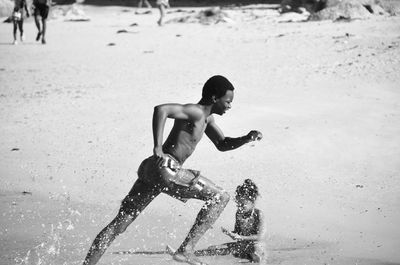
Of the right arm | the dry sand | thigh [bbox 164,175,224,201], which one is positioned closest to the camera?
the right arm

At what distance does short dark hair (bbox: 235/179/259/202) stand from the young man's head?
0.91 m

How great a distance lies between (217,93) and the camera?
4273mm

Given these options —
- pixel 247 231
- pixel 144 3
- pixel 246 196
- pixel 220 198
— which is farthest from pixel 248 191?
pixel 144 3

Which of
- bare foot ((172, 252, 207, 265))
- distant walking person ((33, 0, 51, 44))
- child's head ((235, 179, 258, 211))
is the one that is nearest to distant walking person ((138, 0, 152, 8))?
distant walking person ((33, 0, 51, 44))

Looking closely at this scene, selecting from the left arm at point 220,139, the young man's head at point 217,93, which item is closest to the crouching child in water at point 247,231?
the left arm at point 220,139

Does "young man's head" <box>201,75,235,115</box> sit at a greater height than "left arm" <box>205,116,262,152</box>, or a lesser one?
greater

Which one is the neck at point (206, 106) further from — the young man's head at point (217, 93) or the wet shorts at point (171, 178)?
the wet shorts at point (171, 178)

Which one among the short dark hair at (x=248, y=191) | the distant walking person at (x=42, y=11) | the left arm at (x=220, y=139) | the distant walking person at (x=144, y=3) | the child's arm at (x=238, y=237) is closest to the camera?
the left arm at (x=220, y=139)

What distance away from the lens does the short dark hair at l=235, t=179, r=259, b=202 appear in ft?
16.4

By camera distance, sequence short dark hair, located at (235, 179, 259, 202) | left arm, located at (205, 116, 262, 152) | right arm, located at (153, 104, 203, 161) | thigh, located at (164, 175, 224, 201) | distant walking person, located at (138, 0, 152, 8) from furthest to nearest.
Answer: distant walking person, located at (138, 0, 152, 8) < short dark hair, located at (235, 179, 259, 202) < left arm, located at (205, 116, 262, 152) < thigh, located at (164, 175, 224, 201) < right arm, located at (153, 104, 203, 161)

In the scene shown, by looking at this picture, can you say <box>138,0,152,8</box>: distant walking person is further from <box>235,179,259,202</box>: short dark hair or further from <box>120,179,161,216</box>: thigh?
<box>120,179,161,216</box>: thigh

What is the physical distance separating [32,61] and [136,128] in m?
5.87

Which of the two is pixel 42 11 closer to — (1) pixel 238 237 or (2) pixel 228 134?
(2) pixel 228 134

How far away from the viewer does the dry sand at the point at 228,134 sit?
5582 mm
